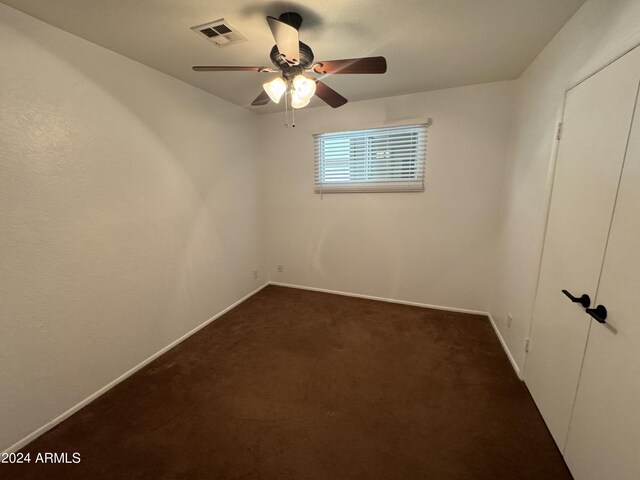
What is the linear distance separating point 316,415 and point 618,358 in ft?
4.99

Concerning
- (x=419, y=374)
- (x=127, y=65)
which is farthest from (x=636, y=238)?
(x=127, y=65)

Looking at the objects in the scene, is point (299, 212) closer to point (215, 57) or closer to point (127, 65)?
point (215, 57)

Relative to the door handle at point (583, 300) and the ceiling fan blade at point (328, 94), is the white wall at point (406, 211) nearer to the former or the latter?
the ceiling fan blade at point (328, 94)

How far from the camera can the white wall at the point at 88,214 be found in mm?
1412

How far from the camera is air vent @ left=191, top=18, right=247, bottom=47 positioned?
5.00 ft

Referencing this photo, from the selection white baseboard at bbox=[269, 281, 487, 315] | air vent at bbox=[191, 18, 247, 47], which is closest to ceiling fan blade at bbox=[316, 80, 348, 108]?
air vent at bbox=[191, 18, 247, 47]

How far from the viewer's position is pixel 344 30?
1.58 metres

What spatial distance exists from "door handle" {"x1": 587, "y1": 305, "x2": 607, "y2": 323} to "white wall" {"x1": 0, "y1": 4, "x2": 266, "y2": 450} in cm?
283

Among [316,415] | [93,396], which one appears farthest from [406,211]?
[93,396]

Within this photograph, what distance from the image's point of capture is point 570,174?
1.40m

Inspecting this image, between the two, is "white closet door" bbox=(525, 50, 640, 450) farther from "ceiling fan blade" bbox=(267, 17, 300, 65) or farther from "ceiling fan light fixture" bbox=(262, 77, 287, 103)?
"ceiling fan light fixture" bbox=(262, 77, 287, 103)

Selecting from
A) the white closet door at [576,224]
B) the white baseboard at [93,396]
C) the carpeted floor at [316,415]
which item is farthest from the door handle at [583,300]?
the white baseboard at [93,396]

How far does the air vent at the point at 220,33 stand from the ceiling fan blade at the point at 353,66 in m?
0.61

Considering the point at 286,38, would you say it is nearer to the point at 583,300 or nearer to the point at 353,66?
the point at 353,66
